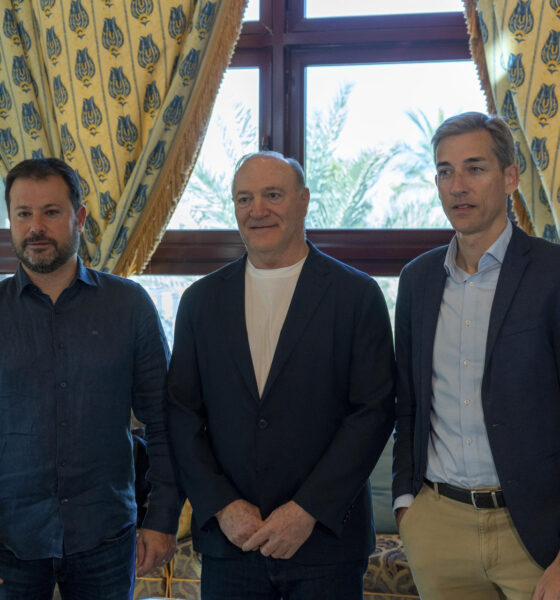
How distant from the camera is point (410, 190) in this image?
9.18 ft

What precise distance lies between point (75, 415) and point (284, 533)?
0.57 metres

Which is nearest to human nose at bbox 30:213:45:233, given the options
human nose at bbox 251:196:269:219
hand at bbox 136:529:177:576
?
human nose at bbox 251:196:269:219

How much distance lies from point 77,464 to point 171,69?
1.63 meters

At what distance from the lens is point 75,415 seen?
5.32ft

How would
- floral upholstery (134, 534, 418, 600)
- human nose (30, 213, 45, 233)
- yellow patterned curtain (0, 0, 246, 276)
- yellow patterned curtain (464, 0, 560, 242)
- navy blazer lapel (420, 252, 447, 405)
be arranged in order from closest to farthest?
navy blazer lapel (420, 252, 447, 405) < human nose (30, 213, 45, 233) < floral upholstery (134, 534, 418, 600) < yellow patterned curtain (464, 0, 560, 242) < yellow patterned curtain (0, 0, 246, 276)

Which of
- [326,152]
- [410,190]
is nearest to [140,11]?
[326,152]

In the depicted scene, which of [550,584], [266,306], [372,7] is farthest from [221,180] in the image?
[550,584]

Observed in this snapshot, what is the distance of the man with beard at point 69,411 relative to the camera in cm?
160

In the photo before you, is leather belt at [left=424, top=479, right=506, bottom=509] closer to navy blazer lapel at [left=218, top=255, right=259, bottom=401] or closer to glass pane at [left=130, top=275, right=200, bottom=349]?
navy blazer lapel at [left=218, top=255, right=259, bottom=401]

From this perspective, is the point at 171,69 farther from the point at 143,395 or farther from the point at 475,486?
the point at 475,486

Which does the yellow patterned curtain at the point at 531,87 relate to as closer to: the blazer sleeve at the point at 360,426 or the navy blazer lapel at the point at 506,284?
the navy blazer lapel at the point at 506,284

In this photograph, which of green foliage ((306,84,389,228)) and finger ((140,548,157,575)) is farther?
green foliage ((306,84,389,228))

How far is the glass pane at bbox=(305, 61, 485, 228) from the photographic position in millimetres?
2789

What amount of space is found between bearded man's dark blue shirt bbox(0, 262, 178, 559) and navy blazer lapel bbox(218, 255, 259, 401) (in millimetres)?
209
